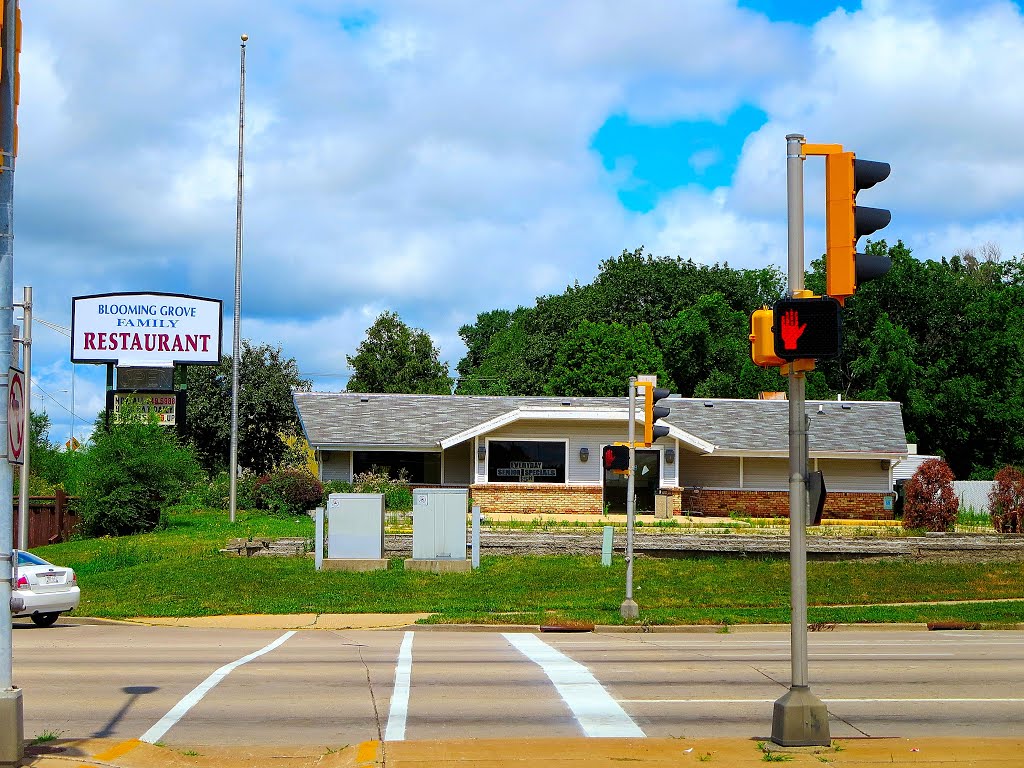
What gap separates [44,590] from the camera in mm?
20844

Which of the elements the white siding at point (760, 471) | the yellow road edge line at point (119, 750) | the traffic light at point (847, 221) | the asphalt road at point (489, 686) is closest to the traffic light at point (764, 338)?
the traffic light at point (847, 221)

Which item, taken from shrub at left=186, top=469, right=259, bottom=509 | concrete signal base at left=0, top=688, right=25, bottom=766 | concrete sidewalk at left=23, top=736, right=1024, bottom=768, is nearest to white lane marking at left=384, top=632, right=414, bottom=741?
concrete sidewalk at left=23, top=736, right=1024, bottom=768

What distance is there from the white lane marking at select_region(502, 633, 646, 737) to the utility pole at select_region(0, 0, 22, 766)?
478cm

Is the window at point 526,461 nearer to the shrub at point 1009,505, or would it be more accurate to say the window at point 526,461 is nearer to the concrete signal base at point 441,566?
the concrete signal base at point 441,566

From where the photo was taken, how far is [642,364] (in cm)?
6612

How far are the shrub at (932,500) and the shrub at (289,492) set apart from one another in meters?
20.0

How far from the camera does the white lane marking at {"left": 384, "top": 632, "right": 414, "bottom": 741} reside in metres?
10.3

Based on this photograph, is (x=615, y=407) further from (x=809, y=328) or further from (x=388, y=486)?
Answer: (x=809, y=328)

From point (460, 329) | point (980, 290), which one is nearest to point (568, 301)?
point (980, 290)

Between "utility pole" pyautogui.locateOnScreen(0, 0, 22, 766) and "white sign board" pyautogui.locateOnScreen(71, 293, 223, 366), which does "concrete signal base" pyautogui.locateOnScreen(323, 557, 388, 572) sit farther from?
"utility pole" pyautogui.locateOnScreen(0, 0, 22, 766)

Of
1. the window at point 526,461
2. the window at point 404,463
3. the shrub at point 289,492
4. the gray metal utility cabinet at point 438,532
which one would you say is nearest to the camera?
the gray metal utility cabinet at point 438,532

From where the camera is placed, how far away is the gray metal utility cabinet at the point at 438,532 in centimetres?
2695

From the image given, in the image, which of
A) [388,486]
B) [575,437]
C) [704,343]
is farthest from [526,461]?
[704,343]

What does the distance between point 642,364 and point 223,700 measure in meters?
55.2
